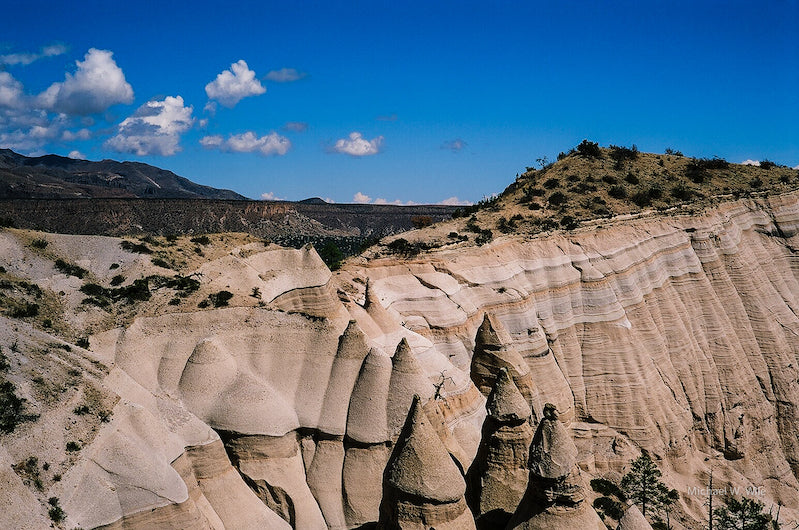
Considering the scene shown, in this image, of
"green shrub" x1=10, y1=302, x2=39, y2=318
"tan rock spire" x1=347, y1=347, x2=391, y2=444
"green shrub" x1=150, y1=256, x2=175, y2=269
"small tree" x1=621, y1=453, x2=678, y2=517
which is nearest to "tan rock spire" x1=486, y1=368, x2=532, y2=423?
"tan rock spire" x1=347, y1=347, x2=391, y2=444

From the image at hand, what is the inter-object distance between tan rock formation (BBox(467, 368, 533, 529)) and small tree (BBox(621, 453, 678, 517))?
12853 millimetres

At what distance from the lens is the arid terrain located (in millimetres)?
13109

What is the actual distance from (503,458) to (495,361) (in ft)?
26.5

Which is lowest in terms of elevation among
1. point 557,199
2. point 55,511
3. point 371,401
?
point 55,511

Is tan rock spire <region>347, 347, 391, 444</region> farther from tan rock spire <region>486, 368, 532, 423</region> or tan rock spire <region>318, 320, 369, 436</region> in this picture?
tan rock spire <region>486, 368, 532, 423</region>

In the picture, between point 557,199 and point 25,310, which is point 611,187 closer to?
point 557,199

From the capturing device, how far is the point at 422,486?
11945mm

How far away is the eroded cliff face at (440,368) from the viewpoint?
1596cm

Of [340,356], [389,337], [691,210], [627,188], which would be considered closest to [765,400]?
[691,210]

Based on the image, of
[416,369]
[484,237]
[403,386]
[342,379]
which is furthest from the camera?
[484,237]

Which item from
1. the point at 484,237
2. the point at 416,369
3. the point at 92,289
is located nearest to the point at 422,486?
the point at 416,369

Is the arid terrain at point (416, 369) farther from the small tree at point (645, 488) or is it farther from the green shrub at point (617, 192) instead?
the small tree at point (645, 488)

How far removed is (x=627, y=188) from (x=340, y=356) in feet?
122

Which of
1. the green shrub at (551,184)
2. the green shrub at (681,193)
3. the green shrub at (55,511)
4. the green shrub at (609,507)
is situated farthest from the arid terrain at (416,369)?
the green shrub at (551,184)
